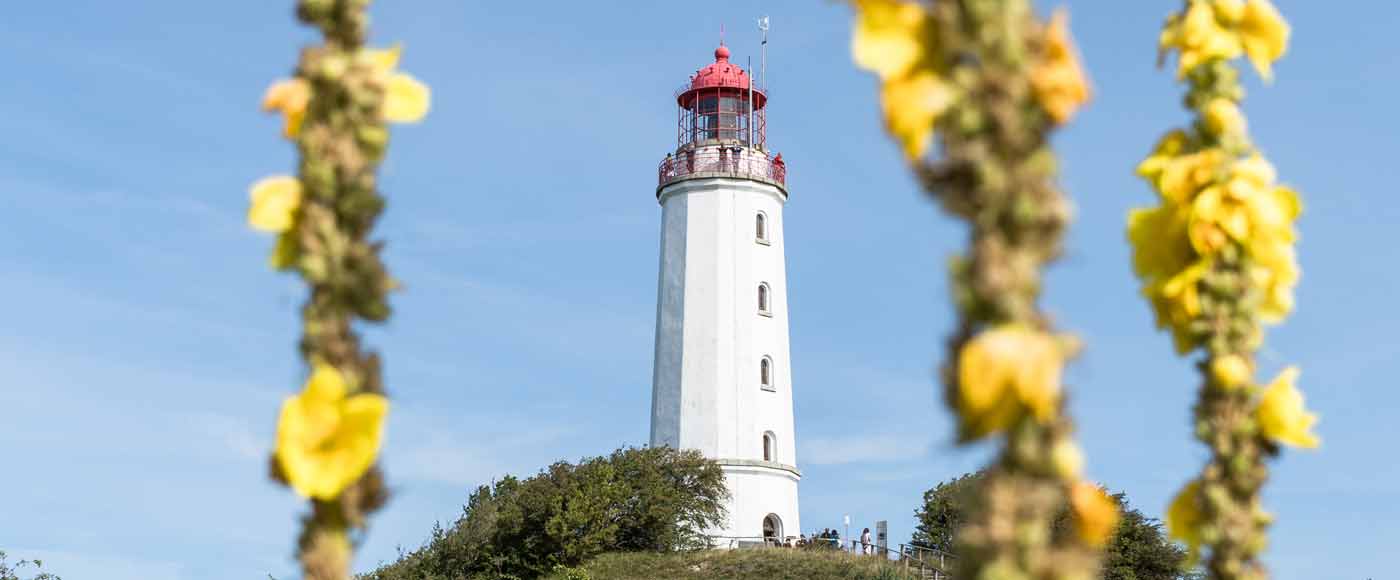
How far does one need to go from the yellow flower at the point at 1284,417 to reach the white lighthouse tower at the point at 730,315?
3930cm

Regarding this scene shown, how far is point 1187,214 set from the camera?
5.00 m

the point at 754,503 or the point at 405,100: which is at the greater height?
the point at 754,503

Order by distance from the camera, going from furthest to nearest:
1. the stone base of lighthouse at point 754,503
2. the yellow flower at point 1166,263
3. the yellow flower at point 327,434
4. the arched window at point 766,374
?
the arched window at point 766,374 → the stone base of lighthouse at point 754,503 → the yellow flower at point 1166,263 → the yellow flower at point 327,434

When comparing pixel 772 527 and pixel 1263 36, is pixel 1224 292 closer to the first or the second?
pixel 1263 36

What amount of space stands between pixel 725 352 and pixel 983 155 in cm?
4228

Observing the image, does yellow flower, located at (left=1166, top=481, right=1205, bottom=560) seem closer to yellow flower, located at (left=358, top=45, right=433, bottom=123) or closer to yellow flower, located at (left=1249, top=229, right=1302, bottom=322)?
yellow flower, located at (left=1249, top=229, right=1302, bottom=322)

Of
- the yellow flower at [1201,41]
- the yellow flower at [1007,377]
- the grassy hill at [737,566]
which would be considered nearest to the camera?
the yellow flower at [1007,377]

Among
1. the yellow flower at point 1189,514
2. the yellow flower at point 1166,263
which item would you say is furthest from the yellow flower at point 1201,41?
the yellow flower at point 1189,514

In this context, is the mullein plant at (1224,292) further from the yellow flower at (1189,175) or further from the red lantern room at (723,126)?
the red lantern room at (723,126)

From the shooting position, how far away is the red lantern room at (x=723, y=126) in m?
47.8

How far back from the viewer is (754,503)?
44812 millimetres

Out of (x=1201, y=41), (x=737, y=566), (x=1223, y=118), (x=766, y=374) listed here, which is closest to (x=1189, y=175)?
(x=1223, y=118)

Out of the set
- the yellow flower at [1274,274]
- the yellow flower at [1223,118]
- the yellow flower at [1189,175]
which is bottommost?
the yellow flower at [1274,274]

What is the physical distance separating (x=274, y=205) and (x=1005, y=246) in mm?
2168
